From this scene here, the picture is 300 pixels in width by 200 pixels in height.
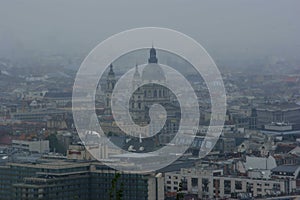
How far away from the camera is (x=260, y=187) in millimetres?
10398

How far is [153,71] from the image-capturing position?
1839cm

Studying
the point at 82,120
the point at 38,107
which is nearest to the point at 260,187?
the point at 82,120

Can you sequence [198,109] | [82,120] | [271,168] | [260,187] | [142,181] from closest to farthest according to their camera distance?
[142,181] < [260,187] < [271,168] < [82,120] < [198,109]

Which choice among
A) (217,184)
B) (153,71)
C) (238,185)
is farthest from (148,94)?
(238,185)


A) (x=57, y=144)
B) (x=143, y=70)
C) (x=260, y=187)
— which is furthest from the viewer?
(x=143, y=70)

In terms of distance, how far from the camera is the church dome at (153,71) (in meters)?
17.8

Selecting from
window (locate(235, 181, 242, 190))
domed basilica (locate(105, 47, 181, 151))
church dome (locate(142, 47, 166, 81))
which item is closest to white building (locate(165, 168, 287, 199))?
window (locate(235, 181, 242, 190))

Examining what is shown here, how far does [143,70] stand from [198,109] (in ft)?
5.29

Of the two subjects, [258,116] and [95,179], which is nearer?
[95,179]

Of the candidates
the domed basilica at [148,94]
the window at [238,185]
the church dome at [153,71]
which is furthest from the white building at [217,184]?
the church dome at [153,71]

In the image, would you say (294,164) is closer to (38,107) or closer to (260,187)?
(260,187)

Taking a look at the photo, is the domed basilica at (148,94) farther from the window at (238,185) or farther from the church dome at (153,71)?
the window at (238,185)

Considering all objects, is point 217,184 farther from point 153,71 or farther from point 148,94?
point 153,71

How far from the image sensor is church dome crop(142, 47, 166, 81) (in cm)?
1780
